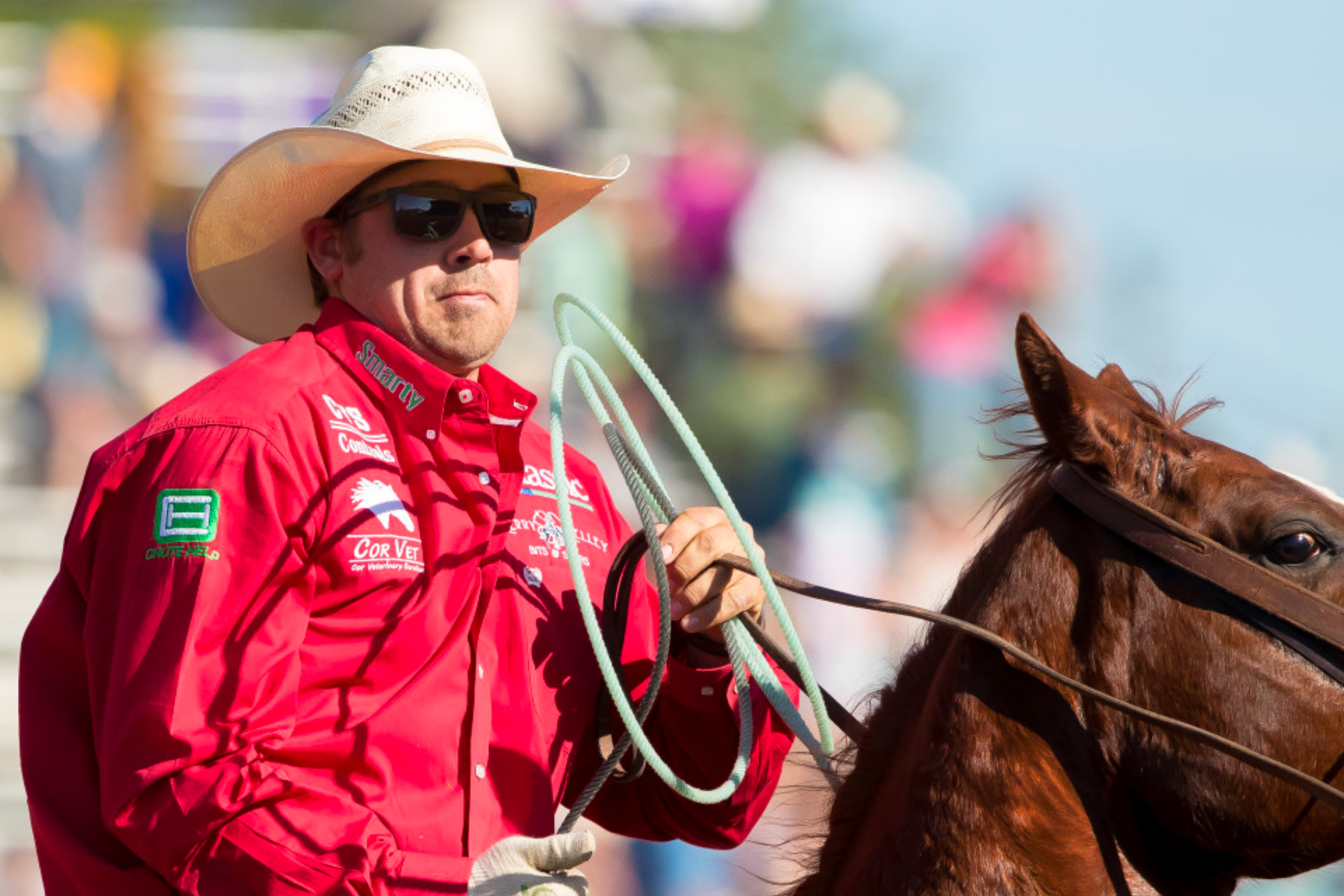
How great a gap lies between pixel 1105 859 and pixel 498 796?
3.39 ft

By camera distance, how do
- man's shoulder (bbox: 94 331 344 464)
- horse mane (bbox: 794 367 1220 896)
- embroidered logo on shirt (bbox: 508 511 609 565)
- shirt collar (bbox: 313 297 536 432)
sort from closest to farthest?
man's shoulder (bbox: 94 331 344 464) → horse mane (bbox: 794 367 1220 896) → shirt collar (bbox: 313 297 536 432) → embroidered logo on shirt (bbox: 508 511 609 565)

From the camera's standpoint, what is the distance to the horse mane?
2.54 meters

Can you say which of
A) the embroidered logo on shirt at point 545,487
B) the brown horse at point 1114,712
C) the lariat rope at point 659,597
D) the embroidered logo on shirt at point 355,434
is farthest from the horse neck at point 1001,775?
the embroidered logo on shirt at point 355,434

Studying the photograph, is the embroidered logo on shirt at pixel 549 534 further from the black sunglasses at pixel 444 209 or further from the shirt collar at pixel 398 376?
the black sunglasses at pixel 444 209

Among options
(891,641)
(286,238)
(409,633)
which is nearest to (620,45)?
(891,641)

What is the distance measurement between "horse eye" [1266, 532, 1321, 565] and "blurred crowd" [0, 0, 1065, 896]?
17.3 ft

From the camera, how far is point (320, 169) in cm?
284

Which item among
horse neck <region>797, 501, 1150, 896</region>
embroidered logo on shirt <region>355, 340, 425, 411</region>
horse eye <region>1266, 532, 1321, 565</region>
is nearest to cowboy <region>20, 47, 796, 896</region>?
embroidered logo on shirt <region>355, 340, 425, 411</region>

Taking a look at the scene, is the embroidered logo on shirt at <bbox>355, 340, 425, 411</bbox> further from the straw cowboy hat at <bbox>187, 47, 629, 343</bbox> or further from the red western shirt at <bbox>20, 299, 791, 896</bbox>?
the straw cowboy hat at <bbox>187, 47, 629, 343</bbox>

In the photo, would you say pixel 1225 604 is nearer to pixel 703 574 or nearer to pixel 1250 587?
pixel 1250 587

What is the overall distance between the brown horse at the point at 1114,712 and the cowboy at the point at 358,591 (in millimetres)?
487

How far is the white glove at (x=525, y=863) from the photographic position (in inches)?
93.7

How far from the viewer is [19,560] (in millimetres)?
7742

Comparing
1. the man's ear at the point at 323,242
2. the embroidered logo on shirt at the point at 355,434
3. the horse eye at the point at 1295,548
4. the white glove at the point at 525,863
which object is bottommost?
the white glove at the point at 525,863
